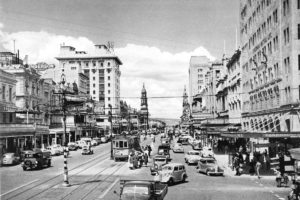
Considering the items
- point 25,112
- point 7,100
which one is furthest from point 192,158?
point 7,100

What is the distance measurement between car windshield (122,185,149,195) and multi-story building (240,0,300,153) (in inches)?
716

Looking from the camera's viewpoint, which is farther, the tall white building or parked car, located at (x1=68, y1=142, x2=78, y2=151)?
the tall white building

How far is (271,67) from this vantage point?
160 feet

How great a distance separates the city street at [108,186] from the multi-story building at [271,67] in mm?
7104

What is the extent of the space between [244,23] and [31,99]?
1612 inches

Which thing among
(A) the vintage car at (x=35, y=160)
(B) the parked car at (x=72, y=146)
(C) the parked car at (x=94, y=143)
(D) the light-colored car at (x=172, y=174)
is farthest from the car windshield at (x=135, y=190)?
(C) the parked car at (x=94, y=143)

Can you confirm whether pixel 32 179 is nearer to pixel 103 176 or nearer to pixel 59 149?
pixel 103 176

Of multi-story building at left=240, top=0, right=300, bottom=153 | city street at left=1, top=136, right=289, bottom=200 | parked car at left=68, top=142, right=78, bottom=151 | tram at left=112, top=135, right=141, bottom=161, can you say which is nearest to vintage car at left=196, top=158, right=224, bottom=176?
city street at left=1, top=136, right=289, bottom=200

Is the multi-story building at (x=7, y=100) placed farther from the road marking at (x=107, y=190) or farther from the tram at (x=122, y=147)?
the road marking at (x=107, y=190)

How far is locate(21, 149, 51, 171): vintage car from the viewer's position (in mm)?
35688

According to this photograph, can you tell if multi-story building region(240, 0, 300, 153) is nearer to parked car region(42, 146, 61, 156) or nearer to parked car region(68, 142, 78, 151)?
parked car region(42, 146, 61, 156)

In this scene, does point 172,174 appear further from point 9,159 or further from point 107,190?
point 9,159

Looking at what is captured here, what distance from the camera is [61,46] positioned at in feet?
541

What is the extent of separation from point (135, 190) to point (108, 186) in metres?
8.97
